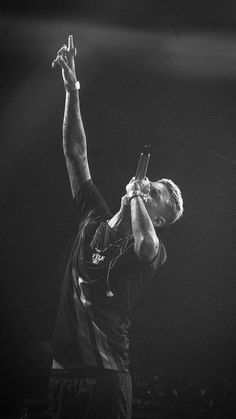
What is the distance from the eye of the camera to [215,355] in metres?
3.11

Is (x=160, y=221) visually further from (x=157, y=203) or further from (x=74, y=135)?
(x=74, y=135)

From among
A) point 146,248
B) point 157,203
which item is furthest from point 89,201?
point 146,248

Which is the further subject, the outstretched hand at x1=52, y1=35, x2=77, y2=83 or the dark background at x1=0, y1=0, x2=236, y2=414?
the dark background at x1=0, y1=0, x2=236, y2=414

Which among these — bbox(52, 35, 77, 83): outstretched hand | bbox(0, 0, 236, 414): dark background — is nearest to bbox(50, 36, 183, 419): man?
bbox(52, 35, 77, 83): outstretched hand

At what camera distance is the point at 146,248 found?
193cm

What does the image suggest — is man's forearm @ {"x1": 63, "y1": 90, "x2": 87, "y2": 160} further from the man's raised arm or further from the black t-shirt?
the black t-shirt

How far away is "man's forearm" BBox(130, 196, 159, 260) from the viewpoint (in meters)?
1.91

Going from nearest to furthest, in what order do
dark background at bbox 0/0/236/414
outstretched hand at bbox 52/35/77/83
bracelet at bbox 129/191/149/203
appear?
bracelet at bbox 129/191/149/203, outstretched hand at bbox 52/35/77/83, dark background at bbox 0/0/236/414

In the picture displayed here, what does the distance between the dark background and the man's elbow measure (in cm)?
62

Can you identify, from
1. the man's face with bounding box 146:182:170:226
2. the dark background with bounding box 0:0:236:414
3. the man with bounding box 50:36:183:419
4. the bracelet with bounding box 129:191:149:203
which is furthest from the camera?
the dark background with bounding box 0:0:236:414

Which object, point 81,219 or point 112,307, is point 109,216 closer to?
point 81,219

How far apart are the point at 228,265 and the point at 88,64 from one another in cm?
165

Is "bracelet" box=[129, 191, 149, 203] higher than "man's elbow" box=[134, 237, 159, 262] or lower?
higher

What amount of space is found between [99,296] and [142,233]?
13.3 inches
